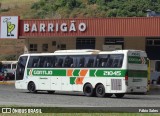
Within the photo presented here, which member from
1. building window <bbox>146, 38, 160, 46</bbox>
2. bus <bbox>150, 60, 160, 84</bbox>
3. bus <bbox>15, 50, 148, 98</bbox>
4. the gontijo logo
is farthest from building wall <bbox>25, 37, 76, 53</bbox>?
bus <bbox>15, 50, 148, 98</bbox>

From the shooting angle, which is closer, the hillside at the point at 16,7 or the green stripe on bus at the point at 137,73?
the green stripe on bus at the point at 137,73

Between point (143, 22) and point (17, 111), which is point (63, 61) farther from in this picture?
point (17, 111)

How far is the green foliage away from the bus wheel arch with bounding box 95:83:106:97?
5501 centimetres

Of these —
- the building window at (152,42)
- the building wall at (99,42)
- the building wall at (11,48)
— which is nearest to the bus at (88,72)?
the building wall at (99,42)

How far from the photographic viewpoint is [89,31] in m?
48.9

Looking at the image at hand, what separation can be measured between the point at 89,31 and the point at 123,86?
59.4ft

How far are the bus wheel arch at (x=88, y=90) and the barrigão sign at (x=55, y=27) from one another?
1615 centimetres

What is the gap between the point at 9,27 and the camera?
50844mm

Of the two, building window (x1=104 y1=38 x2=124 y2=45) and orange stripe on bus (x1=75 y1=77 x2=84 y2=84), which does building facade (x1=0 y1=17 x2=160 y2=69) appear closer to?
building window (x1=104 y1=38 x2=124 y2=45)

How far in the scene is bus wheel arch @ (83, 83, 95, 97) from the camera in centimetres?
3294

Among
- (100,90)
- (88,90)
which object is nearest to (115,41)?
(88,90)

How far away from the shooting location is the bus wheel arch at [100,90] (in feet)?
106

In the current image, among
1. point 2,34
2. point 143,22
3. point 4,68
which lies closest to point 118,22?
point 143,22

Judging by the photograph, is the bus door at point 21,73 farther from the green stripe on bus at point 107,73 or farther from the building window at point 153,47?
the building window at point 153,47
